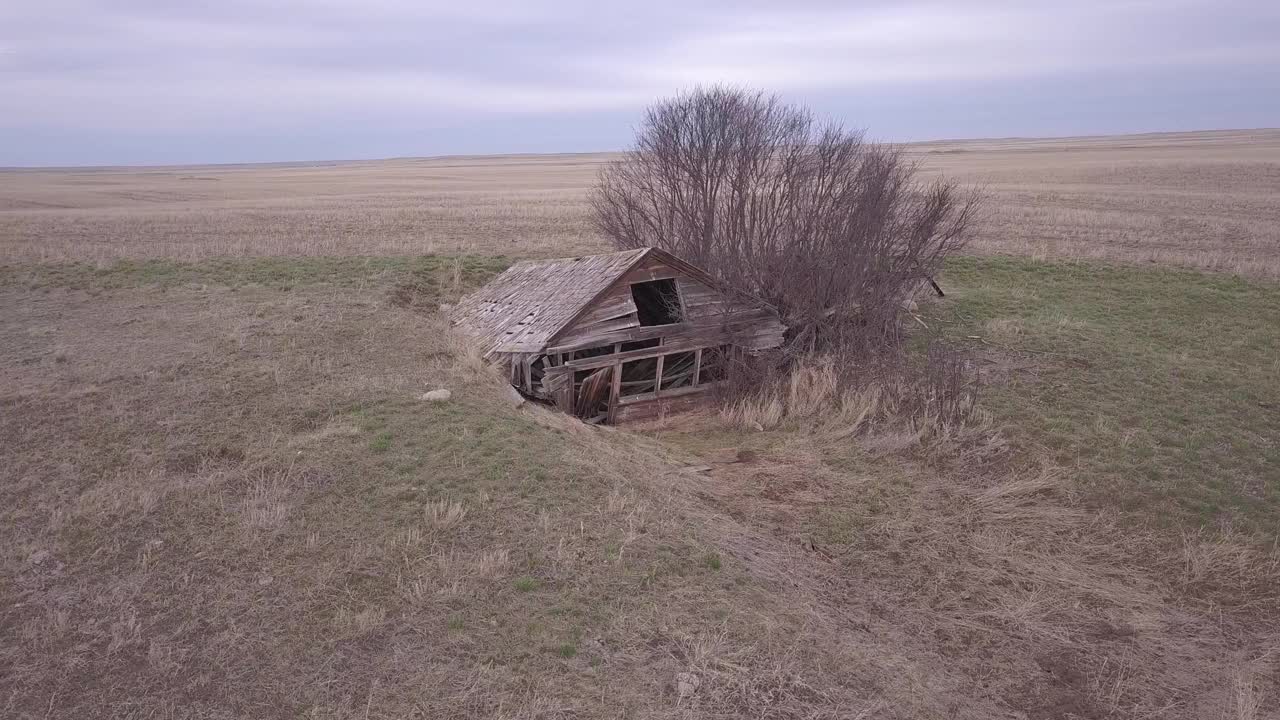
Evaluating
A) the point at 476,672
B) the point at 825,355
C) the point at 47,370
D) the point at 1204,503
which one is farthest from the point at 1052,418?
the point at 47,370

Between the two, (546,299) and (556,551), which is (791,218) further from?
(556,551)

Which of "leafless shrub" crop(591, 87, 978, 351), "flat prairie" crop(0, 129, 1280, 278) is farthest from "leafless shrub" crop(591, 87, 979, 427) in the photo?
"flat prairie" crop(0, 129, 1280, 278)

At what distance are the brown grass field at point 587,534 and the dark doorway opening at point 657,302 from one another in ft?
9.58

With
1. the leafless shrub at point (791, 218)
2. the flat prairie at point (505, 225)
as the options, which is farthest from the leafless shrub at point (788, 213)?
the flat prairie at point (505, 225)

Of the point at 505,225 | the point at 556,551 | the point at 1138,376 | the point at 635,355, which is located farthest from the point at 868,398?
the point at 505,225

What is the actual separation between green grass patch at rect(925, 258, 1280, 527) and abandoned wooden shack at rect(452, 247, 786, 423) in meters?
5.17

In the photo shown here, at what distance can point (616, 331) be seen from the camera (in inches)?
584

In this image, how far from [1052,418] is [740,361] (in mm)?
5548

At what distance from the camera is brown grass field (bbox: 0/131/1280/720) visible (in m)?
7.34

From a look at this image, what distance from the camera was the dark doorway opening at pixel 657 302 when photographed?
55.4 ft

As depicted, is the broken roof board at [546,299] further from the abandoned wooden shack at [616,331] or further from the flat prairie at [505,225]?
the flat prairie at [505,225]

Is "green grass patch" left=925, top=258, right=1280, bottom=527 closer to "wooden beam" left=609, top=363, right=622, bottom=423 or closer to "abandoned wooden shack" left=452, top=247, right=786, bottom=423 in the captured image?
"abandoned wooden shack" left=452, top=247, right=786, bottom=423

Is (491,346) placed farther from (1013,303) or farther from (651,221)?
(1013,303)

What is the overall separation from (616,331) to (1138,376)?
10.3 metres
